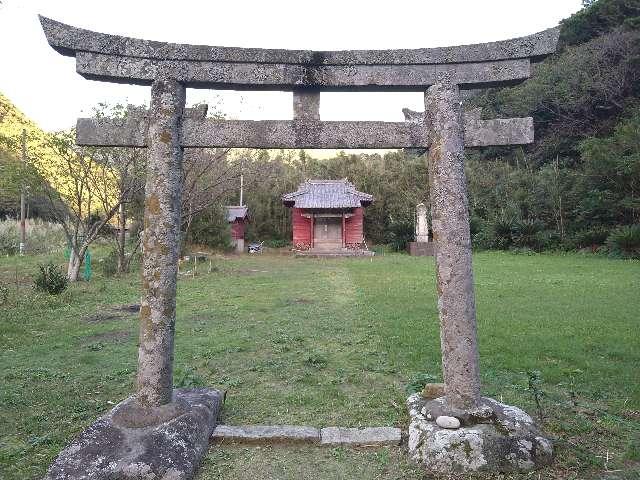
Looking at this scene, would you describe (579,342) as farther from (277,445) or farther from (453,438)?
(277,445)

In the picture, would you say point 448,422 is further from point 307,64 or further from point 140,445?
point 307,64

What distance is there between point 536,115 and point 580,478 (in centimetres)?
3304

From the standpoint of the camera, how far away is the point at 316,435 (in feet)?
14.2

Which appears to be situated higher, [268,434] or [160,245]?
[160,245]

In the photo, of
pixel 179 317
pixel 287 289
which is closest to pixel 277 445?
pixel 179 317

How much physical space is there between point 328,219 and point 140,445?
2931 cm

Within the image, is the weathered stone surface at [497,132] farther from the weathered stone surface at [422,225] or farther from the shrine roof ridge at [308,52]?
the weathered stone surface at [422,225]

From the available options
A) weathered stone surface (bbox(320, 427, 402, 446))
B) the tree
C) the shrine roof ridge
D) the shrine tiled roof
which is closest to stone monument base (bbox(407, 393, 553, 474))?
weathered stone surface (bbox(320, 427, 402, 446))

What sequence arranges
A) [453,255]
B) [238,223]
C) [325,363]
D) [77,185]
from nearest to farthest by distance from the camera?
[453,255] → [325,363] → [77,185] → [238,223]

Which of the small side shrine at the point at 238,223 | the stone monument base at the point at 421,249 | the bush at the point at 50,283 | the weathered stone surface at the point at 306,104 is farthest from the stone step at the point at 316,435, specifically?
the small side shrine at the point at 238,223

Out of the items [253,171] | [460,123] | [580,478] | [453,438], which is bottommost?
[580,478]

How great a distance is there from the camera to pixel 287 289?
47.4 feet

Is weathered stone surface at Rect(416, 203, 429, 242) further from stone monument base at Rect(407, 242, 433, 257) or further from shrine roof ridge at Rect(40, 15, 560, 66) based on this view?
shrine roof ridge at Rect(40, 15, 560, 66)

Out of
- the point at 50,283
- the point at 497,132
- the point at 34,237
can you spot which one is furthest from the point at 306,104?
the point at 34,237
